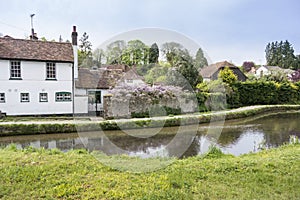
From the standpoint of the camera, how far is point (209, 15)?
8219 mm

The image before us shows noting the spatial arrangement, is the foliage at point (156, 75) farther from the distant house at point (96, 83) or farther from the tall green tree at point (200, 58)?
the tall green tree at point (200, 58)

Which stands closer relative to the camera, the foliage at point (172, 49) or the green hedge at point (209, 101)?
Answer: the foliage at point (172, 49)

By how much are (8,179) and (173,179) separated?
9.17 feet

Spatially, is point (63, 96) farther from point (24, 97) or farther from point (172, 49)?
point (172, 49)

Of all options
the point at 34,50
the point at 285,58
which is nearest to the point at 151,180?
the point at 34,50

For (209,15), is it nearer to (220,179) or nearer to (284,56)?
(220,179)

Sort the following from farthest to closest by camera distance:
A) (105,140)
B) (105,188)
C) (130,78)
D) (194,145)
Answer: (130,78)
(105,140)
(194,145)
(105,188)

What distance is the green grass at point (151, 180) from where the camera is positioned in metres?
3.66

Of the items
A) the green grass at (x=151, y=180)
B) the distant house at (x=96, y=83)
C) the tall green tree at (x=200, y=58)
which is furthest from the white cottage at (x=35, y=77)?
the green grass at (x=151, y=180)

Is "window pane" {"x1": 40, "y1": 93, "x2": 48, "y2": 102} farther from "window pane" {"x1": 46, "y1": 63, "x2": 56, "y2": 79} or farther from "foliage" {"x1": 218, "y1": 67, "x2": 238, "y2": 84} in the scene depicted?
"foliage" {"x1": 218, "y1": 67, "x2": 238, "y2": 84}

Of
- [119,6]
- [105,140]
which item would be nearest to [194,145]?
[105,140]

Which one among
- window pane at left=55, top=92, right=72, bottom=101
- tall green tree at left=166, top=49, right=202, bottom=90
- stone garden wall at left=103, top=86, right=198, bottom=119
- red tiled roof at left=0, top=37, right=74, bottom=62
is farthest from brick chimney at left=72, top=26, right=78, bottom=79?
tall green tree at left=166, top=49, right=202, bottom=90

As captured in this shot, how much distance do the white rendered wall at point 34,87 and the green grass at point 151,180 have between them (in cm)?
1080

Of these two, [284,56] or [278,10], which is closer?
[278,10]
